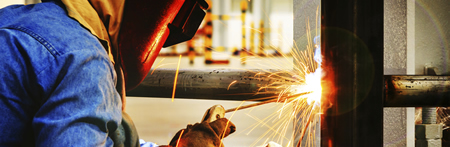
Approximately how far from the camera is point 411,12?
5.25 feet

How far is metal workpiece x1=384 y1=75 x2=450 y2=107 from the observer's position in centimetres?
87

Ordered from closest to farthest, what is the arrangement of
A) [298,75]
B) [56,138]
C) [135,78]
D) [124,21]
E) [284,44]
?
[56,138]
[124,21]
[135,78]
[298,75]
[284,44]

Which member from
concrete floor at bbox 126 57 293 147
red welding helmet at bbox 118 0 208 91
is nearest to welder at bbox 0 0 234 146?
red welding helmet at bbox 118 0 208 91

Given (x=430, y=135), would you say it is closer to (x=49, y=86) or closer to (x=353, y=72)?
(x=353, y=72)

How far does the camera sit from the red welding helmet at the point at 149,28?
1042 millimetres

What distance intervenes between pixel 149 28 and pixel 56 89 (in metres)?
0.52

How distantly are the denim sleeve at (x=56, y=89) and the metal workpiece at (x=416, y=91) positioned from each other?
28.1 inches

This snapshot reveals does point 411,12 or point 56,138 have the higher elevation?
point 411,12

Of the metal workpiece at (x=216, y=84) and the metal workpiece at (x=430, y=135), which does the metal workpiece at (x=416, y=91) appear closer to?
the metal workpiece at (x=216, y=84)

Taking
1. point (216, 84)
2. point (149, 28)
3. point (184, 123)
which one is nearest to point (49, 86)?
point (149, 28)

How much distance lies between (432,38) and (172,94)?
128 centimetres

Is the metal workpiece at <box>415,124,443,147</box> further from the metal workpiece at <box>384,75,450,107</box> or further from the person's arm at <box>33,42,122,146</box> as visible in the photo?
the person's arm at <box>33,42,122,146</box>

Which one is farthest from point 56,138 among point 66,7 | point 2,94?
point 66,7

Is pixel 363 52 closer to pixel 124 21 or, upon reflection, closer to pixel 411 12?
pixel 124 21
